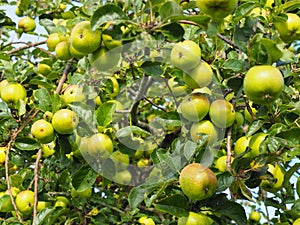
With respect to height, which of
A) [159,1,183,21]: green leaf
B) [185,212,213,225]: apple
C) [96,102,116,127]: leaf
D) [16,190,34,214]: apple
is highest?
[159,1,183,21]: green leaf

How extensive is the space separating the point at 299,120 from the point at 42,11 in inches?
79.8

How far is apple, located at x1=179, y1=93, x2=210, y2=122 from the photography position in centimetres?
169

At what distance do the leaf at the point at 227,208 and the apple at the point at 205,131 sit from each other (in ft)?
0.76

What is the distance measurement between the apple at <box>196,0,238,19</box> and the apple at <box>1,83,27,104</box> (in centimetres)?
114

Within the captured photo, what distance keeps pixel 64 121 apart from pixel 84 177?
24 cm

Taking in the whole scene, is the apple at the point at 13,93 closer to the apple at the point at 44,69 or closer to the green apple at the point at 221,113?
the apple at the point at 44,69

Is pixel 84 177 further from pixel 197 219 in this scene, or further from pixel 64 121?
pixel 197 219

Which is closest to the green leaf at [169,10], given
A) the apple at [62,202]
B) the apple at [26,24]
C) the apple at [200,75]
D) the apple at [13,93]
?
the apple at [200,75]

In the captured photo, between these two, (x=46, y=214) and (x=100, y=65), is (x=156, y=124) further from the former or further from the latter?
(x=46, y=214)

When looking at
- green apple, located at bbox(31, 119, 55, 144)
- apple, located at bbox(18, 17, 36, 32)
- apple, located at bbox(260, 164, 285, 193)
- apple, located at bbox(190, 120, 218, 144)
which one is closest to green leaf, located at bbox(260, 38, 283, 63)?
apple, located at bbox(190, 120, 218, 144)

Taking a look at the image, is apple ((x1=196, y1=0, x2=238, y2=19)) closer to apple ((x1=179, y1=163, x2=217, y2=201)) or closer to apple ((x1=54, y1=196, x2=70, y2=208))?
apple ((x1=179, y1=163, x2=217, y2=201))

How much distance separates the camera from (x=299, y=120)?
5.43 feet

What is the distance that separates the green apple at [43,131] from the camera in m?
1.79

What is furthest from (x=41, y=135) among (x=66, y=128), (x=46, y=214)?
(x=46, y=214)
